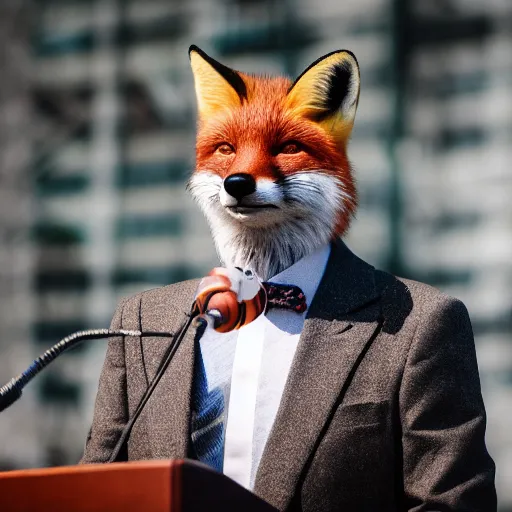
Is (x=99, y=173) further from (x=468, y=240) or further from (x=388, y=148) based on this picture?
(x=468, y=240)

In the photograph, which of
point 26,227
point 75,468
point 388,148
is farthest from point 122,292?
point 75,468

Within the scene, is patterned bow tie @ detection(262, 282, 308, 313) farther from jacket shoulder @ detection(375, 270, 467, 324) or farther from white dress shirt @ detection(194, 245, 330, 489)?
jacket shoulder @ detection(375, 270, 467, 324)

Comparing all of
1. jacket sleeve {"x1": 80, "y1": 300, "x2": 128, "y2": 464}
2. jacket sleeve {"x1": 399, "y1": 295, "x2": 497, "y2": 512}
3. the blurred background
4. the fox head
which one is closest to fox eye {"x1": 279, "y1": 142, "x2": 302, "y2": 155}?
the fox head

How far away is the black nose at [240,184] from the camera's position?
93.4 inches

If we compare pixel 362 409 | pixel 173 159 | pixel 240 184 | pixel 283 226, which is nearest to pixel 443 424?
pixel 362 409

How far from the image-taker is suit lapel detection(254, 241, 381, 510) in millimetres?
2291

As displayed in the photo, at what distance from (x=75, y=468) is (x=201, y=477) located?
196mm

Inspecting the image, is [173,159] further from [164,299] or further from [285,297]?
[285,297]

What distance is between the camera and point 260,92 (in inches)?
101

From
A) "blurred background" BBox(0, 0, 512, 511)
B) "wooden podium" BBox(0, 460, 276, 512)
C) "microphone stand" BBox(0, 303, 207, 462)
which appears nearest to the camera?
"wooden podium" BBox(0, 460, 276, 512)

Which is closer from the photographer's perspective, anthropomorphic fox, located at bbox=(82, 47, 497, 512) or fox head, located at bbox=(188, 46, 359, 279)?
anthropomorphic fox, located at bbox=(82, 47, 497, 512)

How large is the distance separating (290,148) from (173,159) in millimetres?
7466

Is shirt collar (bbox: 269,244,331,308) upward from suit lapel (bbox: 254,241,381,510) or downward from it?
upward

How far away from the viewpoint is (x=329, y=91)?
100 inches
